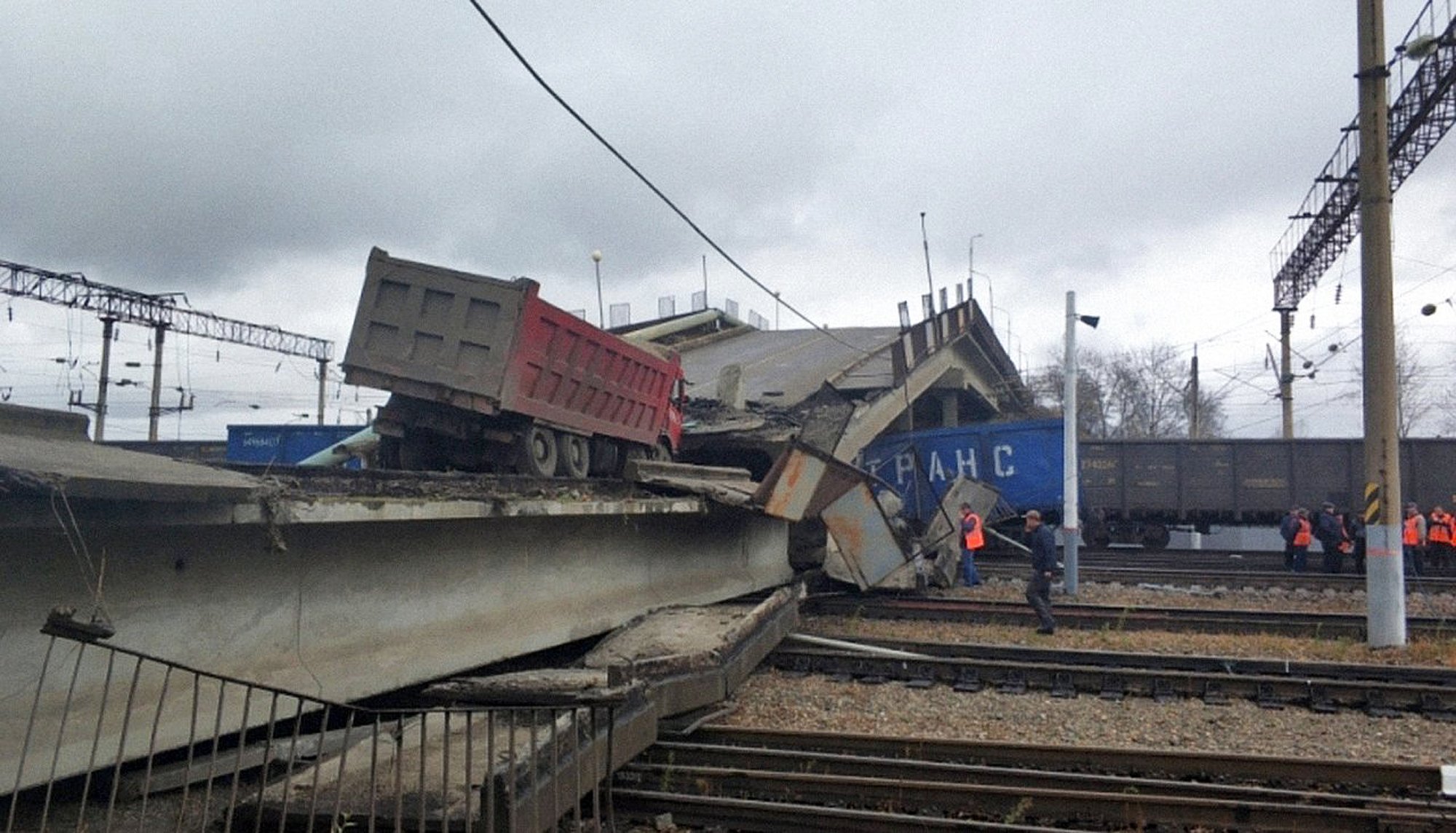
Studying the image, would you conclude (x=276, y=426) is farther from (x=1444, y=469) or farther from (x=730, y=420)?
(x=1444, y=469)

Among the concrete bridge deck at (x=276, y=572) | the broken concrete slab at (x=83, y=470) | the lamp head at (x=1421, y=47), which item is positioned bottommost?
the concrete bridge deck at (x=276, y=572)

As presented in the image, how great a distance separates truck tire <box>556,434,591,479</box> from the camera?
13742 millimetres

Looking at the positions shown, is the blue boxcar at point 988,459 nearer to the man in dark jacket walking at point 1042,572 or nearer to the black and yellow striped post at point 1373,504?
the man in dark jacket walking at point 1042,572

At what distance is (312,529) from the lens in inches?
267

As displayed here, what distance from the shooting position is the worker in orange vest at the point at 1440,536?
1927cm

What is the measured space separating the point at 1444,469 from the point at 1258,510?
154 inches

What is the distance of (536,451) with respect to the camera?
12.9 metres

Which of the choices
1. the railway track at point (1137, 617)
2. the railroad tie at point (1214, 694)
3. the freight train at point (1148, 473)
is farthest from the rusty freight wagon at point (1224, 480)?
the railroad tie at point (1214, 694)

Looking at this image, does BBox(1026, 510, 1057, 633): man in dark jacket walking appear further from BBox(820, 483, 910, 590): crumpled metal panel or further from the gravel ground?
BBox(820, 483, 910, 590): crumpled metal panel

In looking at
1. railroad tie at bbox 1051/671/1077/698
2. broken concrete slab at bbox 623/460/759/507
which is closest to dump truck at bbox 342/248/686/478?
broken concrete slab at bbox 623/460/759/507

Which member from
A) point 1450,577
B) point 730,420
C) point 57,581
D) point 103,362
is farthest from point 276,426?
point 1450,577

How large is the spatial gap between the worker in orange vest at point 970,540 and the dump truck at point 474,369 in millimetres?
6347

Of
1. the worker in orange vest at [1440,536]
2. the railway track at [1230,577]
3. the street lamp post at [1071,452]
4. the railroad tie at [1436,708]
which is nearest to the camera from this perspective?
the railroad tie at [1436,708]

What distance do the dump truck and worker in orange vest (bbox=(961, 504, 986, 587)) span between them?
635 centimetres
